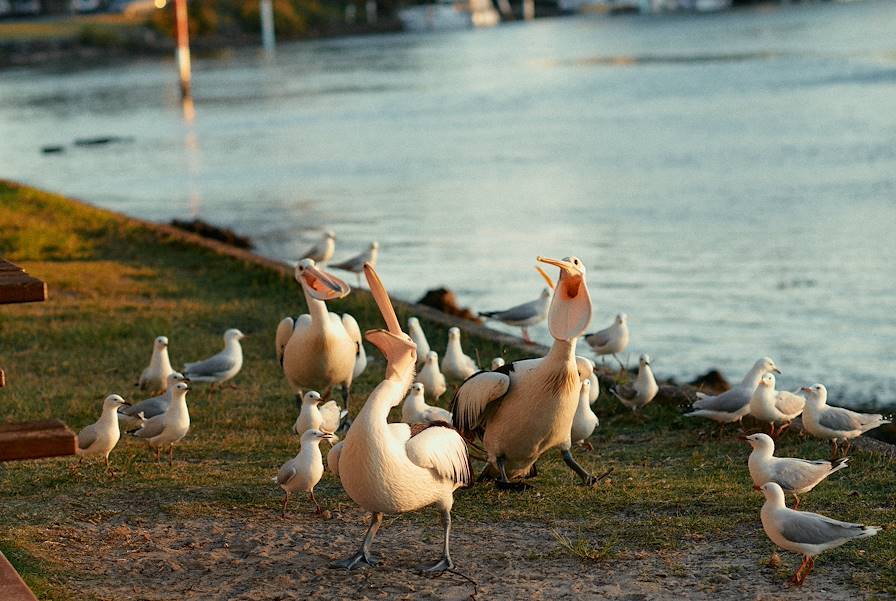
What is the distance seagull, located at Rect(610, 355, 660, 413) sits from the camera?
10.4 m

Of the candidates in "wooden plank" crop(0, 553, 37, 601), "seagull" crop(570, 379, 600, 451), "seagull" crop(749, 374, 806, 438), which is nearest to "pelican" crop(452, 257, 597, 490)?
"seagull" crop(570, 379, 600, 451)

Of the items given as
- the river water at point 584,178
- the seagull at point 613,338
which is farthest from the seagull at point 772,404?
the river water at point 584,178

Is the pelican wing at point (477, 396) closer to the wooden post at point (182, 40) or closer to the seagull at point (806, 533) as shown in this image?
the seagull at point (806, 533)

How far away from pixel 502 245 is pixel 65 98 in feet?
169

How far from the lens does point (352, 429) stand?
684cm

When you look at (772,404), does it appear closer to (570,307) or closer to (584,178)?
(570,307)

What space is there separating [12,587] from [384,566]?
1868 millimetres

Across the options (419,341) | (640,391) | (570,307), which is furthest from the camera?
(419,341)

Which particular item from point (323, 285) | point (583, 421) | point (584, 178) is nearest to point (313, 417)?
point (323, 285)

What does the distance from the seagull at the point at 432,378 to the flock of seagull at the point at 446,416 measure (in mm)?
11

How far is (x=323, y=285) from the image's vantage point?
8727 millimetres

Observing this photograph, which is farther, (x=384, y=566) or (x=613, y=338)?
(x=613, y=338)

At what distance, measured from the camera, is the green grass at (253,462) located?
24.7 feet

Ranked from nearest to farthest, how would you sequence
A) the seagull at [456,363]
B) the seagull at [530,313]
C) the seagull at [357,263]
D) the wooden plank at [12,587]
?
1. the wooden plank at [12,587]
2. the seagull at [456,363]
3. the seagull at [530,313]
4. the seagull at [357,263]
